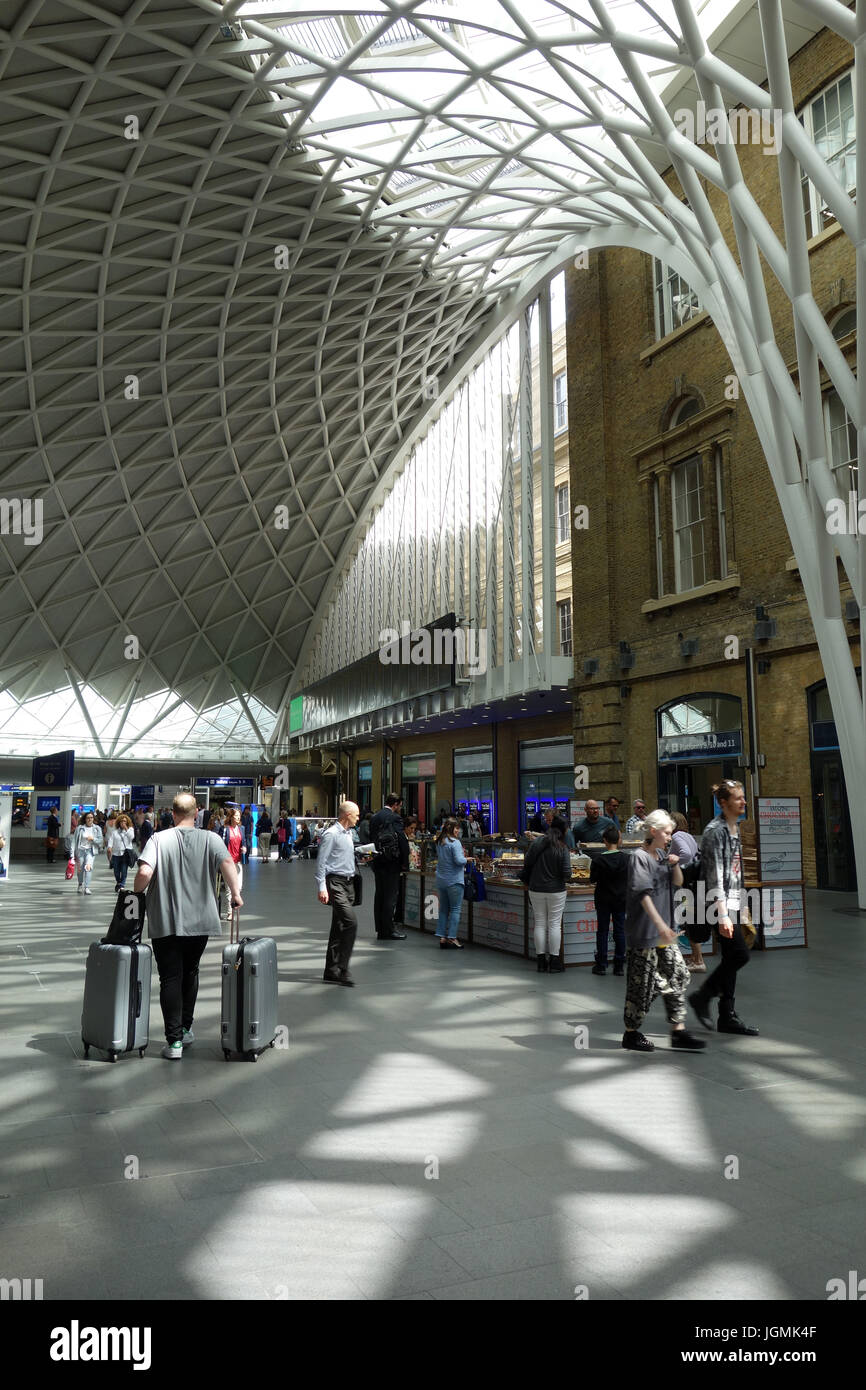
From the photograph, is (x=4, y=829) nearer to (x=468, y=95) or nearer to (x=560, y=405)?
(x=468, y=95)

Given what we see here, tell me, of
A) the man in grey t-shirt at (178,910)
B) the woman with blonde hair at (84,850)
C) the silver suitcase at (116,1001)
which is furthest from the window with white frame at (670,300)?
the silver suitcase at (116,1001)

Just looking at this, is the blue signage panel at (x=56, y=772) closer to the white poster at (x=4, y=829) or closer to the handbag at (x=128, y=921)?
the white poster at (x=4, y=829)

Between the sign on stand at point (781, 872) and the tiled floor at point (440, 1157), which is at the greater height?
the sign on stand at point (781, 872)

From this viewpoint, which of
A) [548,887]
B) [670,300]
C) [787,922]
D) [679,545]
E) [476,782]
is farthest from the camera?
[476,782]

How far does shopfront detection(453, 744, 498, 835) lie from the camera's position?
34.8m

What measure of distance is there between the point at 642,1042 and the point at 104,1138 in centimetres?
385

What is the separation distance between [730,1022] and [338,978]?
4.08m

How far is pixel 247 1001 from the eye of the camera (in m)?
6.75

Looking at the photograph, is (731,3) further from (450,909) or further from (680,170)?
(450,909)

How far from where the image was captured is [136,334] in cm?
2897

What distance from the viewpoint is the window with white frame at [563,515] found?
3284 centimetres

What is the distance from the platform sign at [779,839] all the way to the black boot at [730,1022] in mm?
5511

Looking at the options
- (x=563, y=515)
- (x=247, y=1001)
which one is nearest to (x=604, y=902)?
(x=247, y=1001)

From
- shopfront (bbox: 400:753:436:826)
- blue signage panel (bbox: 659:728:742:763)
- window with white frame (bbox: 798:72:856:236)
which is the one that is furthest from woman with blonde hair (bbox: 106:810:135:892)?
shopfront (bbox: 400:753:436:826)
